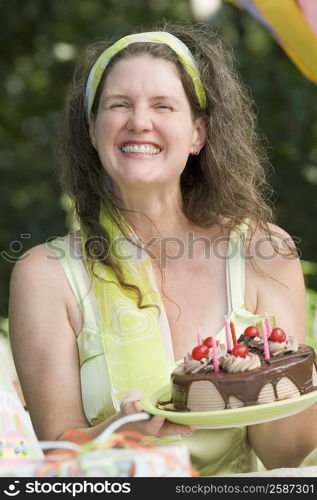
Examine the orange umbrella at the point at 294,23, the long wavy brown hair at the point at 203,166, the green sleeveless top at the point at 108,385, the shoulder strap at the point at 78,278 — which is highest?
the orange umbrella at the point at 294,23

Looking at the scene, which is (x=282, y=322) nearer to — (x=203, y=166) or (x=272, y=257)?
(x=272, y=257)

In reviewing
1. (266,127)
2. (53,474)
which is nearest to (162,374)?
(53,474)

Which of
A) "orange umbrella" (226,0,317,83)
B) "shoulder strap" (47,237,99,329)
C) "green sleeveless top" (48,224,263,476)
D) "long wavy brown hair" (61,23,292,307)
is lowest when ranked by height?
"green sleeveless top" (48,224,263,476)

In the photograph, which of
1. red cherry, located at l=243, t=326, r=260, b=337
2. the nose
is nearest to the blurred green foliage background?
red cherry, located at l=243, t=326, r=260, b=337

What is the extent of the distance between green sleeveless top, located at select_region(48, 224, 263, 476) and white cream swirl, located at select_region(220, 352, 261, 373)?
26 cm

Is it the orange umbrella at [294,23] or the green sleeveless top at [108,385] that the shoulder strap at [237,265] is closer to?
the green sleeveless top at [108,385]

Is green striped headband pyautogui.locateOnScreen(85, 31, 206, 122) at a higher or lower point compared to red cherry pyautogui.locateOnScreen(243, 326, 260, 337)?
higher

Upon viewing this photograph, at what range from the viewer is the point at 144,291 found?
198cm

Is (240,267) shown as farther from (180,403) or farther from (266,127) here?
(266,127)

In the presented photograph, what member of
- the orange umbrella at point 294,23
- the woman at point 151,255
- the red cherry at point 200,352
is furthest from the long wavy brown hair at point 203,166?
the red cherry at point 200,352

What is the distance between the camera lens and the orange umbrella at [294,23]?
240 cm

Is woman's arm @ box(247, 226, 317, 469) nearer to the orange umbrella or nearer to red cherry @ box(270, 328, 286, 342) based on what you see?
red cherry @ box(270, 328, 286, 342)

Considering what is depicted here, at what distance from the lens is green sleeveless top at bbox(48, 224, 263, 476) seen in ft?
6.13

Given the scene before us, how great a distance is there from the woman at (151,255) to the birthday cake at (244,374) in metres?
0.19
